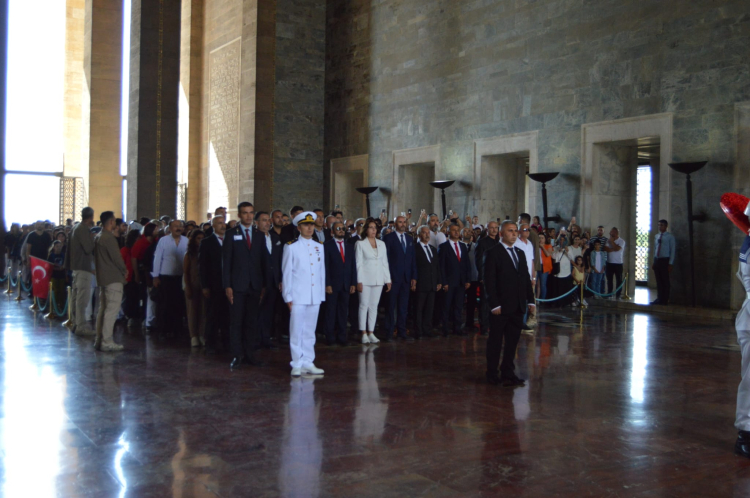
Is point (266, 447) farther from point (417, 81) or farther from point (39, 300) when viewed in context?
point (417, 81)

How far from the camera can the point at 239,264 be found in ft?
25.4

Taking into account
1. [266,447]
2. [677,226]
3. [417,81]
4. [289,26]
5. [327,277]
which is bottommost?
[266,447]

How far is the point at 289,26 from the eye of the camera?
74.3 feet

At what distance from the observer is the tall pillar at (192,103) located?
27.5m

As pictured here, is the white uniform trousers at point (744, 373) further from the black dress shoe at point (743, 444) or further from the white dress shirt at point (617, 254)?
the white dress shirt at point (617, 254)

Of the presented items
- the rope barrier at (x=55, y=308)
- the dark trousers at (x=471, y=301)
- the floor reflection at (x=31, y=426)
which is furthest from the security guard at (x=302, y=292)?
the rope barrier at (x=55, y=308)

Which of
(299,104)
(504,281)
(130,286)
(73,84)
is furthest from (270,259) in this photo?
(73,84)

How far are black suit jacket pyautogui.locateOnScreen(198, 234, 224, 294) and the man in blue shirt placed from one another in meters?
9.39

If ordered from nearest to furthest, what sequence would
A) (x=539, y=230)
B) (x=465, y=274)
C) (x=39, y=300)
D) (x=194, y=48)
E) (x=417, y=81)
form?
1. (x=465, y=274)
2. (x=39, y=300)
3. (x=539, y=230)
4. (x=417, y=81)
5. (x=194, y=48)

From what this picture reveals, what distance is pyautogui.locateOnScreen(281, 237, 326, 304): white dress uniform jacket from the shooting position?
7355 mm

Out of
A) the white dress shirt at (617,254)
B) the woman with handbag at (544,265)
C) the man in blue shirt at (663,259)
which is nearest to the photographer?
the woman with handbag at (544,265)

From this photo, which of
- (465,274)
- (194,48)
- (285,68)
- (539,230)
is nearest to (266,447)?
(465,274)

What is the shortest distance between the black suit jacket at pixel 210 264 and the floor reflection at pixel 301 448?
89.8 inches

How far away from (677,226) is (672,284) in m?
1.18
